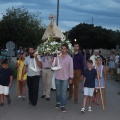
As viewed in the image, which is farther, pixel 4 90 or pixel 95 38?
pixel 95 38

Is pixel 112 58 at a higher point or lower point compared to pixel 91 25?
lower

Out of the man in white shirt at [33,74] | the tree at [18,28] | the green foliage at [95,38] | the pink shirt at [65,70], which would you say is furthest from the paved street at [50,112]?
the green foliage at [95,38]

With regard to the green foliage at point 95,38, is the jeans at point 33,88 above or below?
below

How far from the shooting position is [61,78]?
10.3m

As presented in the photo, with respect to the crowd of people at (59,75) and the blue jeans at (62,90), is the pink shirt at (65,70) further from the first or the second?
the blue jeans at (62,90)

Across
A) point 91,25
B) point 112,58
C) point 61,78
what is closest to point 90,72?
point 61,78

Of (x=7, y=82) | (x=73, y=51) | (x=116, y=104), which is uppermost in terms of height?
(x=73, y=51)

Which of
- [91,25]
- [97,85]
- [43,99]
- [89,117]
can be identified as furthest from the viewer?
[91,25]

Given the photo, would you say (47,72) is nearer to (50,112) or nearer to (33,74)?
(33,74)

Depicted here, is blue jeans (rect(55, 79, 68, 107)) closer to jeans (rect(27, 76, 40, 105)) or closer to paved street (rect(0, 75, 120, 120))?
paved street (rect(0, 75, 120, 120))

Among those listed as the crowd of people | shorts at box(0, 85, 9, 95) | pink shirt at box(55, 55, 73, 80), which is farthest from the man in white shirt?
pink shirt at box(55, 55, 73, 80)

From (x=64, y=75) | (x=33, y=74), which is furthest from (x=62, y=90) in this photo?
(x=33, y=74)

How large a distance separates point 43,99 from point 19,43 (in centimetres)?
3245

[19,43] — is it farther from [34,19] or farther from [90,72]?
[90,72]
